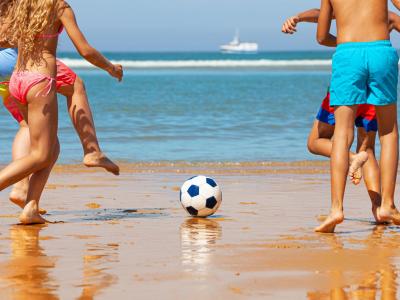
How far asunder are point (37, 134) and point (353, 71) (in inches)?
78.6

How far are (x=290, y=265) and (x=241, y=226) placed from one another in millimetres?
1482

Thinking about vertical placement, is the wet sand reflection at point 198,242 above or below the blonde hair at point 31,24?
below

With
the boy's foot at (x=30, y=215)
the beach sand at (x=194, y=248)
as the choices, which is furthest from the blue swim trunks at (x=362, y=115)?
the boy's foot at (x=30, y=215)

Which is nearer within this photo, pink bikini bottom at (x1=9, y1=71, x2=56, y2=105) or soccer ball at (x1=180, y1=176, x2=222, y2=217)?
pink bikini bottom at (x1=9, y1=71, x2=56, y2=105)

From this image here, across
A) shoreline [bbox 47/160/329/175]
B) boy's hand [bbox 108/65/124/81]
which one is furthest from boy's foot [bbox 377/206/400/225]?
shoreline [bbox 47/160/329/175]

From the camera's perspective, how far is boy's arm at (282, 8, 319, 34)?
20.8 feet

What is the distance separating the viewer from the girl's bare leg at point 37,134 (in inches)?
246

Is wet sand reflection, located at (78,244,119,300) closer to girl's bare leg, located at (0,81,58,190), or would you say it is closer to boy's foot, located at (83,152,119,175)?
girl's bare leg, located at (0,81,58,190)

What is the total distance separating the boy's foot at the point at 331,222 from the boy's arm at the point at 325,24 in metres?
1.10

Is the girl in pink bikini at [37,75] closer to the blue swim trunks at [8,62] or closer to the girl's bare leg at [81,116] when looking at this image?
the girl's bare leg at [81,116]

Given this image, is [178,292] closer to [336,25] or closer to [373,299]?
[373,299]

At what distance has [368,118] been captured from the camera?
651cm

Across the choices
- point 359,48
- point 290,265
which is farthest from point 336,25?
point 290,265

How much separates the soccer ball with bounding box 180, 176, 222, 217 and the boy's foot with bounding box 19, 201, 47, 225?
1.04 meters
